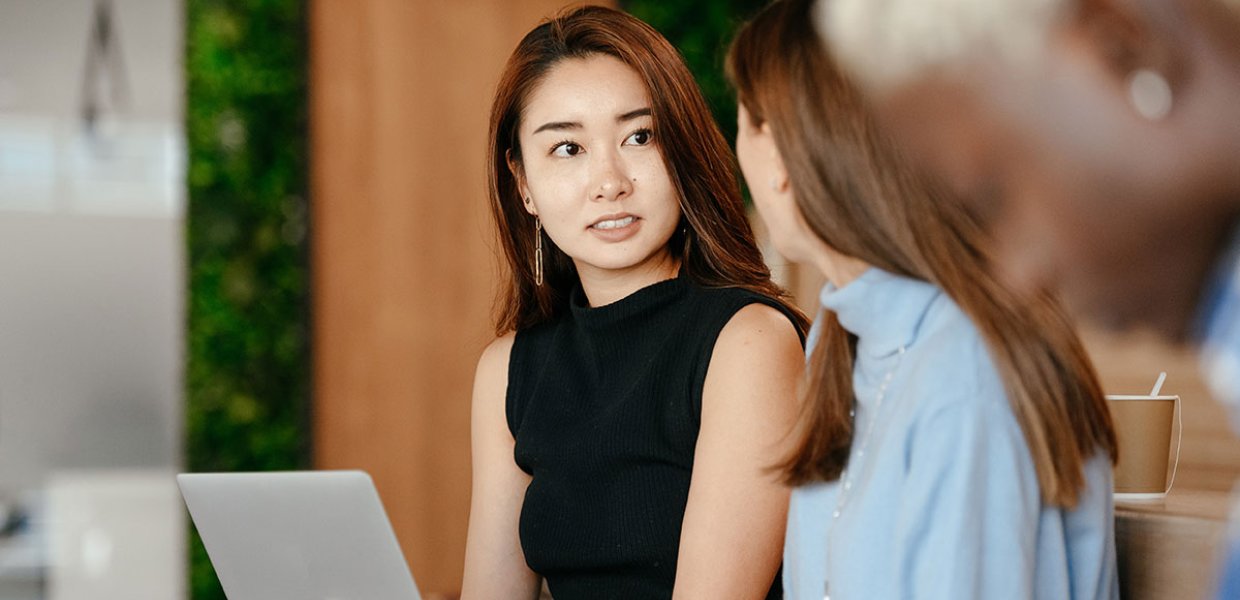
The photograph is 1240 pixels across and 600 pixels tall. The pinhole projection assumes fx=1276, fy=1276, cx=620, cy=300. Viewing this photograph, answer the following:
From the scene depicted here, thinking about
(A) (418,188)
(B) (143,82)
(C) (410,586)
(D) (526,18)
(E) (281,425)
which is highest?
(D) (526,18)

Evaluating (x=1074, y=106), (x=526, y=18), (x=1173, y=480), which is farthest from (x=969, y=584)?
(x=526, y=18)

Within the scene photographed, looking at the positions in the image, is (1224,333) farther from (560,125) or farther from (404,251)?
(404,251)

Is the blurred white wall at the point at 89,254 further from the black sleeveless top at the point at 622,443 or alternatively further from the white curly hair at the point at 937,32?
the white curly hair at the point at 937,32

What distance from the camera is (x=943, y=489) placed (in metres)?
0.81

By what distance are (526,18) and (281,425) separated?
139 cm

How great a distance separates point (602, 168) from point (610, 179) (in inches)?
0.7

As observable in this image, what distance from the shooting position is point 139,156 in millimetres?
3420

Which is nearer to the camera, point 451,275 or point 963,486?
point 963,486

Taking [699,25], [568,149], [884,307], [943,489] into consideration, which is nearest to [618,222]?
[568,149]

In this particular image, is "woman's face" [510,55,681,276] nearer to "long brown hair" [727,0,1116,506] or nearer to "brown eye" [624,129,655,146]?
"brown eye" [624,129,655,146]

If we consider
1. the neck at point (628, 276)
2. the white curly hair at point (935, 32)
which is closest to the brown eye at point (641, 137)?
the neck at point (628, 276)

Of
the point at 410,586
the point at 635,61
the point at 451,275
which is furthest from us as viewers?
the point at 451,275

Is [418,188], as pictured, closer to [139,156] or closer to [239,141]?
[239,141]

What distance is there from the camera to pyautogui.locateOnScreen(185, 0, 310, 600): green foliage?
3410 mm
